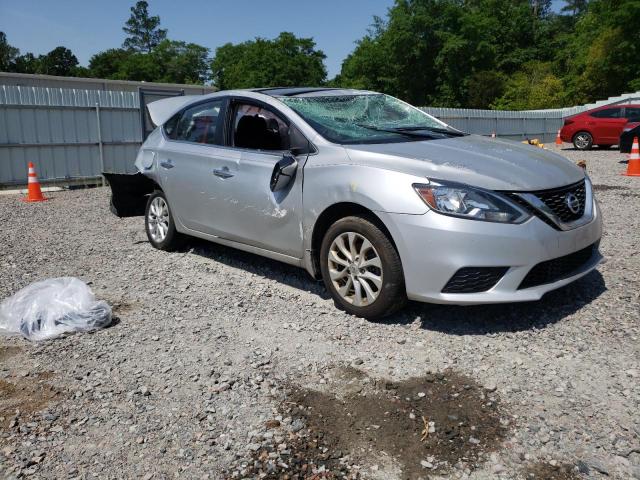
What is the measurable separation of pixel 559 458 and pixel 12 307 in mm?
3816

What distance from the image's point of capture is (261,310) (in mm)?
4758

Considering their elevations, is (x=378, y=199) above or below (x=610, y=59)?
below

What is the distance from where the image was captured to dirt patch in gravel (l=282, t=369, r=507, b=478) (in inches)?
109

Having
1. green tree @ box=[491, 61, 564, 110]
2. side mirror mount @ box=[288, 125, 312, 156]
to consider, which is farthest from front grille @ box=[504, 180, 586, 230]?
green tree @ box=[491, 61, 564, 110]

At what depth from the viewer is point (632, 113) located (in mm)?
19156

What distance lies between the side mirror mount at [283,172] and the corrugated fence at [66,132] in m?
10.2

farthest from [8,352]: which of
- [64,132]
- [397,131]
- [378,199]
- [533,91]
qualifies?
[533,91]

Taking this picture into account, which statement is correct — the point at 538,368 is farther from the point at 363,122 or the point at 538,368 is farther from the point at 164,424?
the point at 363,122

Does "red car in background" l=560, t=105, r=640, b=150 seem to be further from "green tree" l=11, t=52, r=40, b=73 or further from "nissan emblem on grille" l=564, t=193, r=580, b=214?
"green tree" l=11, t=52, r=40, b=73

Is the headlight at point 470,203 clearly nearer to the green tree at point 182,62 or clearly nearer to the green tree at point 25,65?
the green tree at point 182,62

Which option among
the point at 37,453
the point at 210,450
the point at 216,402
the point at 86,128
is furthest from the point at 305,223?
the point at 86,128

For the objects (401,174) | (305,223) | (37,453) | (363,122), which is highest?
(363,122)

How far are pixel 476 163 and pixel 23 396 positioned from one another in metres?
3.17

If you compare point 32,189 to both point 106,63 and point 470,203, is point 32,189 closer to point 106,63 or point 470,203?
point 470,203
